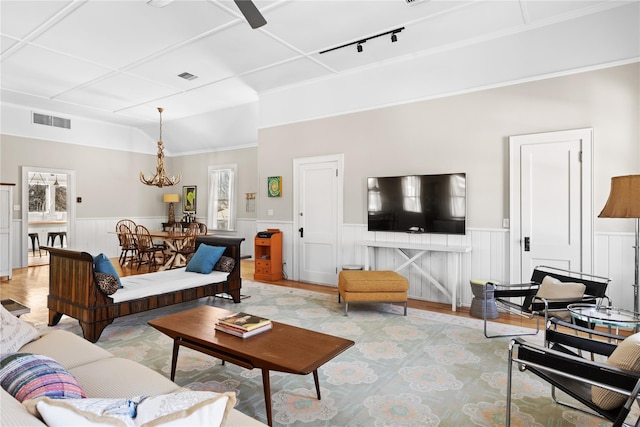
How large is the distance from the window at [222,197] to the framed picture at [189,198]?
26.9 inches

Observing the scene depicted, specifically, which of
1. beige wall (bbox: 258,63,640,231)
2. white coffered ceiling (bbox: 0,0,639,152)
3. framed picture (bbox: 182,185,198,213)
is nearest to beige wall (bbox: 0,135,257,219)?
framed picture (bbox: 182,185,198,213)

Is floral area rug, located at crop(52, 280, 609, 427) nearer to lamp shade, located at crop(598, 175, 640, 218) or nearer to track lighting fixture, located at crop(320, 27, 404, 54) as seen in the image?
lamp shade, located at crop(598, 175, 640, 218)

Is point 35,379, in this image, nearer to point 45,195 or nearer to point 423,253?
point 423,253

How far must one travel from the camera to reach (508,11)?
3.92m

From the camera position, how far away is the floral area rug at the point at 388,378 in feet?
7.33

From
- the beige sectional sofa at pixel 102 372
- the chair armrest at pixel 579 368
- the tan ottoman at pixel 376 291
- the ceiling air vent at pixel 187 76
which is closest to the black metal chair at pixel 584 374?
the chair armrest at pixel 579 368

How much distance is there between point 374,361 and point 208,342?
1417 millimetres

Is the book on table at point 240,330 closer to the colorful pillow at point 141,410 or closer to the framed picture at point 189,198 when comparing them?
the colorful pillow at point 141,410

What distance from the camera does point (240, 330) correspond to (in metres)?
2.49

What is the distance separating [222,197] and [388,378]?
25.2ft

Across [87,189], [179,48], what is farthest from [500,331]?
[87,189]

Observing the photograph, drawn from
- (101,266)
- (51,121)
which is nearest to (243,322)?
(101,266)

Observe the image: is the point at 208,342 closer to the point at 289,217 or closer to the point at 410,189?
the point at 410,189

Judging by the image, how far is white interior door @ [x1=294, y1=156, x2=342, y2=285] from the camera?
5898 mm
